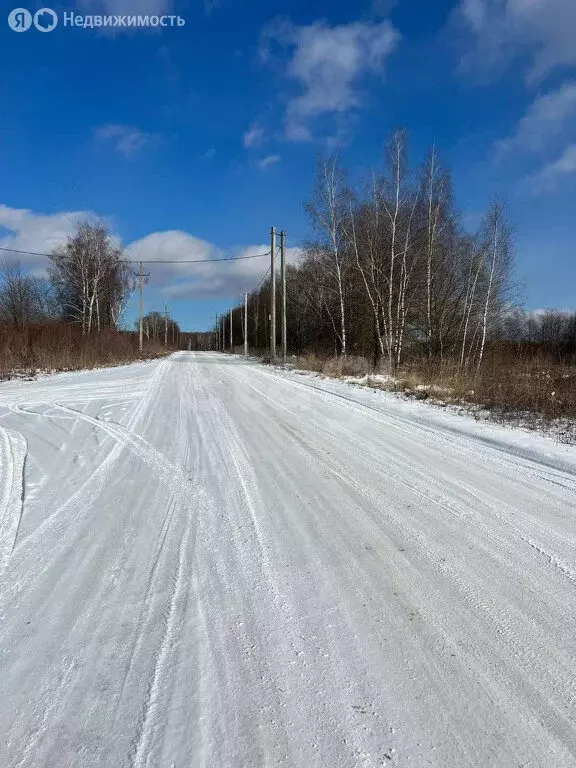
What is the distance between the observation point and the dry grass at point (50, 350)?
64.0 ft

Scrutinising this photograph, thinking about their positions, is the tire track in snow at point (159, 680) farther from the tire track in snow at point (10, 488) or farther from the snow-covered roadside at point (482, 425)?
the snow-covered roadside at point (482, 425)

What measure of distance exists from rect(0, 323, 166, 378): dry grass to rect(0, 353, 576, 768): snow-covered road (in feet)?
53.9

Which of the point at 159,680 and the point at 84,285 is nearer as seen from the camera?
the point at 159,680

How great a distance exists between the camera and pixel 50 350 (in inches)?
879

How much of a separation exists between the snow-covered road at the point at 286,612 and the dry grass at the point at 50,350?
16422mm

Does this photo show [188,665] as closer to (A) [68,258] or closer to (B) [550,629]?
(B) [550,629]

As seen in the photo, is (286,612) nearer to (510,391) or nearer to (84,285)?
(510,391)

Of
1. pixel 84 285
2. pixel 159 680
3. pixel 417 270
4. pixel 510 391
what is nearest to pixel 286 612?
pixel 159 680

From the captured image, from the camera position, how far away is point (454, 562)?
2.91 meters

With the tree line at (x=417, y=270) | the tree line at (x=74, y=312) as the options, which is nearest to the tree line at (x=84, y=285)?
the tree line at (x=74, y=312)

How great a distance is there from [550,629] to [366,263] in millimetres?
22570

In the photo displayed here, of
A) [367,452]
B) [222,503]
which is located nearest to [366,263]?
[367,452]

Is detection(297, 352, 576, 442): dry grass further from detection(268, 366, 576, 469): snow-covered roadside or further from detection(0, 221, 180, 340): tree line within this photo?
detection(0, 221, 180, 340): tree line

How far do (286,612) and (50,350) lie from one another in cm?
2312
